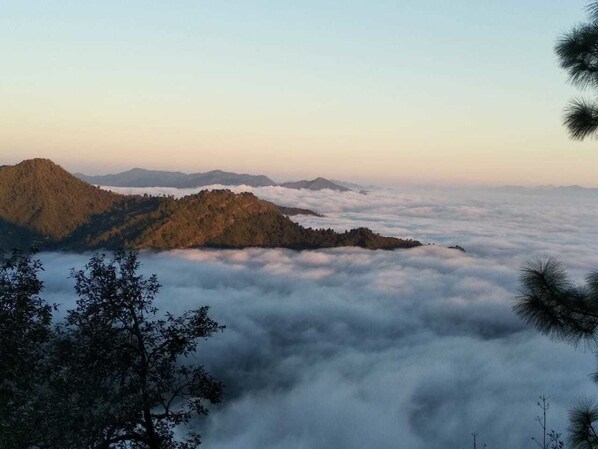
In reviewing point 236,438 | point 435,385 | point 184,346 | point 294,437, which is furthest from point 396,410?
point 184,346

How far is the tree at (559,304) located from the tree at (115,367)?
1104 centimetres

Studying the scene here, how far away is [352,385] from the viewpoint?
186m

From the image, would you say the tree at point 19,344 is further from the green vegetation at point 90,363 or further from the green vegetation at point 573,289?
the green vegetation at point 573,289

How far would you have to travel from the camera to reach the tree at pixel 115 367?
47.4ft

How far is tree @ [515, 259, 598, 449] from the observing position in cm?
1145

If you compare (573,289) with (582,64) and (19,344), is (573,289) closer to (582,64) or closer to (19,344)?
(582,64)

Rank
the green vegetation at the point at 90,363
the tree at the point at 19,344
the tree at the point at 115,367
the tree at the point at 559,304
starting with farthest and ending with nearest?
the tree at the point at 115,367, the green vegetation at the point at 90,363, the tree at the point at 19,344, the tree at the point at 559,304

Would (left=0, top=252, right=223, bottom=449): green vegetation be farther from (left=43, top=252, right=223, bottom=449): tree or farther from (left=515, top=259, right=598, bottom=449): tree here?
(left=515, top=259, right=598, bottom=449): tree

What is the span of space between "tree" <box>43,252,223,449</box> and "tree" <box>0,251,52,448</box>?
54cm

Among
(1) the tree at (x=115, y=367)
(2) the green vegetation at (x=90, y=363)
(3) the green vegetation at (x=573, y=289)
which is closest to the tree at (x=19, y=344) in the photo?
(2) the green vegetation at (x=90, y=363)

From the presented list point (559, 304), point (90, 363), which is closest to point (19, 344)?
point (90, 363)

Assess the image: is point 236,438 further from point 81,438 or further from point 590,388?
point 81,438

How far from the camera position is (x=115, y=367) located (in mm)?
16125

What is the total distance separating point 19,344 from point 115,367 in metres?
2.93
